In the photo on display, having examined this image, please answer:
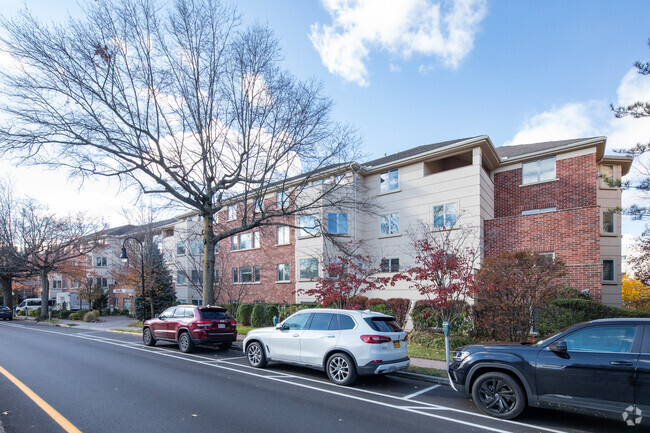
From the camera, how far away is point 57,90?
1409 cm

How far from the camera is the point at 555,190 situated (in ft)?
59.4

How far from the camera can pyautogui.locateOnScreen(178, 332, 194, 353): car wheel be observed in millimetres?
12305

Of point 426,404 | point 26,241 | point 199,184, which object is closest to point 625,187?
point 426,404

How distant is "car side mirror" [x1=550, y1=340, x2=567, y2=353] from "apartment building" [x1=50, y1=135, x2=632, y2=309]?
28.9 feet

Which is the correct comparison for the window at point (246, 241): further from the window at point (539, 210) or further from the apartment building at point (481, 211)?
the window at point (539, 210)

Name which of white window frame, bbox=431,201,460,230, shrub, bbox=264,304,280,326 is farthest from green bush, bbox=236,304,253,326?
white window frame, bbox=431,201,460,230

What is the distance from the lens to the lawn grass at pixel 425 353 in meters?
11.0

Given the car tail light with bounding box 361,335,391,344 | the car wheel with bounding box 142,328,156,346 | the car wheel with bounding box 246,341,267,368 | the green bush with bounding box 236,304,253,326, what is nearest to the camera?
the car tail light with bounding box 361,335,391,344

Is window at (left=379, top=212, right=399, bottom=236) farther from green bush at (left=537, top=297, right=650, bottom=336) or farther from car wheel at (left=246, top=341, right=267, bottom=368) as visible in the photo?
car wheel at (left=246, top=341, right=267, bottom=368)

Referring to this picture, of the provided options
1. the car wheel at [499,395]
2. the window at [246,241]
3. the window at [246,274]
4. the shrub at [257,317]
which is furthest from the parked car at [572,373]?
the window at [246,241]

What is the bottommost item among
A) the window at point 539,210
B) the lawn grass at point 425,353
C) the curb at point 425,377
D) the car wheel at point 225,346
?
the car wheel at point 225,346

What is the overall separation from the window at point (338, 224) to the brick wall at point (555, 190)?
326 inches

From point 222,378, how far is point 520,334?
28.0ft

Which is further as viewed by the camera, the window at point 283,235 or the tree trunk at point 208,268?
the window at point 283,235
